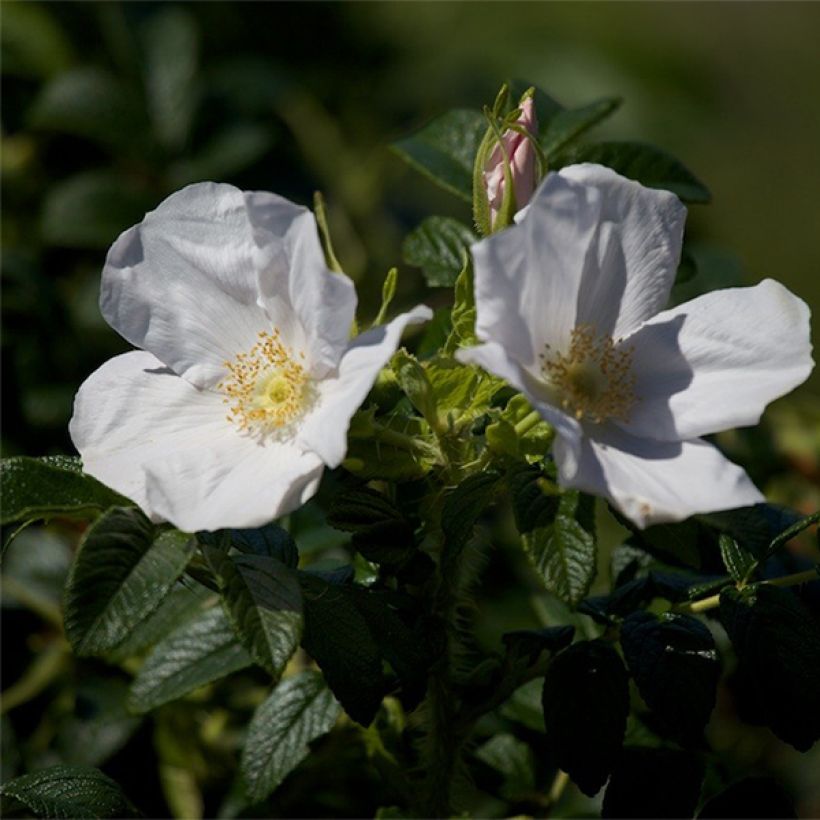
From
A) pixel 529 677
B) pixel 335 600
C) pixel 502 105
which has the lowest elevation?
pixel 529 677

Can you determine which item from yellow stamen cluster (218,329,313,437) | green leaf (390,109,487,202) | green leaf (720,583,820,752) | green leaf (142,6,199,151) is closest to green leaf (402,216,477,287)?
green leaf (390,109,487,202)

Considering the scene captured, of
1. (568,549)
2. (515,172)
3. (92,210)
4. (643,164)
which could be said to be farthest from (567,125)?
(92,210)

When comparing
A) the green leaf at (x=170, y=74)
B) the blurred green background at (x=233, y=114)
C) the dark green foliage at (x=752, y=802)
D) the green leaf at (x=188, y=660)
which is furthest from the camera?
the green leaf at (x=170, y=74)

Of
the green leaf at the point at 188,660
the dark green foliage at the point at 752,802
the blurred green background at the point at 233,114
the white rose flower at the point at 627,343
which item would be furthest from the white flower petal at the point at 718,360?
the blurred green background at the point at 233,114

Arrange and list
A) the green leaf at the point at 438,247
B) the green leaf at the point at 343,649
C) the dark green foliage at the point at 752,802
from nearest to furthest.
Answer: the green leaf at the point at 343,649
the dark green foliage at the point at 752,802
the green leaf at the point at 438,247

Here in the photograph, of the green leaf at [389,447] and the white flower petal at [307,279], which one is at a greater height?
the white flower petal at [307,279]

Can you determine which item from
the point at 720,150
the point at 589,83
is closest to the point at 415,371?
the point at 589,83

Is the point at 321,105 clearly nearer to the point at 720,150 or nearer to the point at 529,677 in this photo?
the point at 529,677

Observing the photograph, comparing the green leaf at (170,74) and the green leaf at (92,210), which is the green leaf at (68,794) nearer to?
the green leaf at (92,210)
